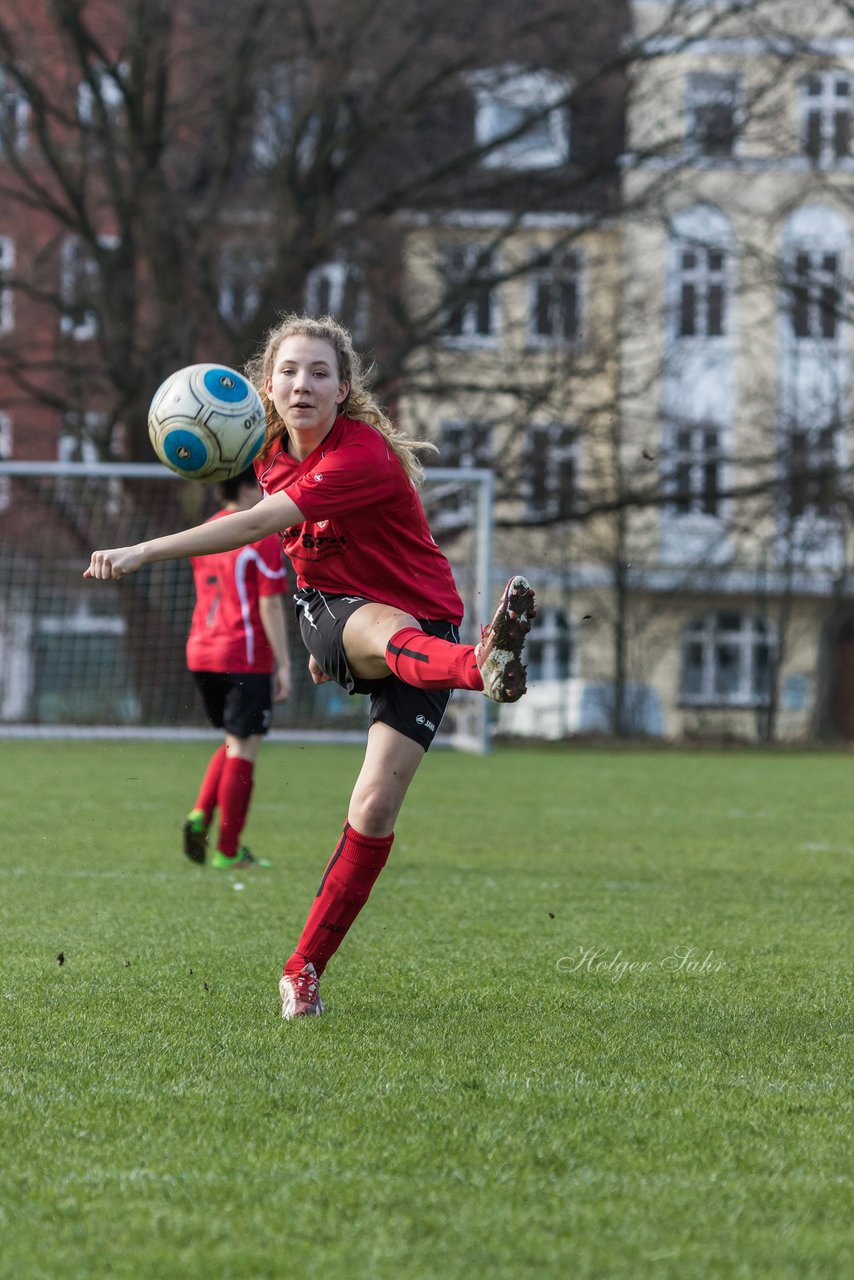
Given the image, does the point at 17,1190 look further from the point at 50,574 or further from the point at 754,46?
the point at 754,46

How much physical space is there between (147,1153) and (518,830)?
254 inches

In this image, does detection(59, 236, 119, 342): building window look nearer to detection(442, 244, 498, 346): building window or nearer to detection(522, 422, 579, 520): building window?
detection(442, 244, 498, 346): building window

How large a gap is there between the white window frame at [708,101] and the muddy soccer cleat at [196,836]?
14489 mm

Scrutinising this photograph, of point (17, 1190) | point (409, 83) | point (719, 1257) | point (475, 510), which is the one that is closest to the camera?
point (719, 1257)

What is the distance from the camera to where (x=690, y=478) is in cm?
2195

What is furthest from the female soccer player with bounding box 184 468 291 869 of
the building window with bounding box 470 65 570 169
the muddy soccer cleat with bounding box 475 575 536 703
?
the building window with bounding box 470 65 570 169

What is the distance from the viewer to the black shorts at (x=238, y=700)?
700 centimetres

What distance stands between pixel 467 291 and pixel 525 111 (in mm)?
2443

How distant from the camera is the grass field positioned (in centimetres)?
222

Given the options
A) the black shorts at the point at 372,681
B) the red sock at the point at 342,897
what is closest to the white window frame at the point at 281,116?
the black shorts at the point at 372,681

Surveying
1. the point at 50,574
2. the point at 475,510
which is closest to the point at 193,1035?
the point at 475,510

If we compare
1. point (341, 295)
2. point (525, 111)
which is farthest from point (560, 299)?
point (341, 295)

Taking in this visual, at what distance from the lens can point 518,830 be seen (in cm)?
896

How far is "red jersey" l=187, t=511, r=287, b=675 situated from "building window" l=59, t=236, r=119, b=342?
1375cm
